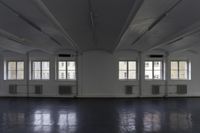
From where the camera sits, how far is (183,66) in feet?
43.5

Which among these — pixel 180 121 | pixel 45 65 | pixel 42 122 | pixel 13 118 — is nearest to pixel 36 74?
pixel 45 65

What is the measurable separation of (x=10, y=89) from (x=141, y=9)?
11.0 metres

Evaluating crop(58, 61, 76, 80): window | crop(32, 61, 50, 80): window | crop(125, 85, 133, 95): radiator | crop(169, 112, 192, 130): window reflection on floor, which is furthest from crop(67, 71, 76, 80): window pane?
crop(169, 112, 192, 130): window reflection on floor

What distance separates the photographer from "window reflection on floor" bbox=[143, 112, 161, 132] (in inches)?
213

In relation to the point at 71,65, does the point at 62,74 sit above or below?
below

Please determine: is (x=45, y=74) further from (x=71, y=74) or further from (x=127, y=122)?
(x=127, y=122)

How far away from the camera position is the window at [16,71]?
13.2 meters

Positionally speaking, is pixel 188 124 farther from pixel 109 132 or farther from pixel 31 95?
pixel 31 95

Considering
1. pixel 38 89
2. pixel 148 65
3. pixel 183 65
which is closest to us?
pixel 38 89

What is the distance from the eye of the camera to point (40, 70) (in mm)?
13094

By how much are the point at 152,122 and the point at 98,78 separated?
673 centimetres

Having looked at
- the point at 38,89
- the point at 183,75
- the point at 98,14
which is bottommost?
the point at 38,89

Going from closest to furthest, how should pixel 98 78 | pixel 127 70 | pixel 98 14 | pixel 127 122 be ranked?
pixel 98 14
pixel 127 122
pixel 98 78
pixel 127 70

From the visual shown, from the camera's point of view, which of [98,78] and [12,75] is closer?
[98,78]
